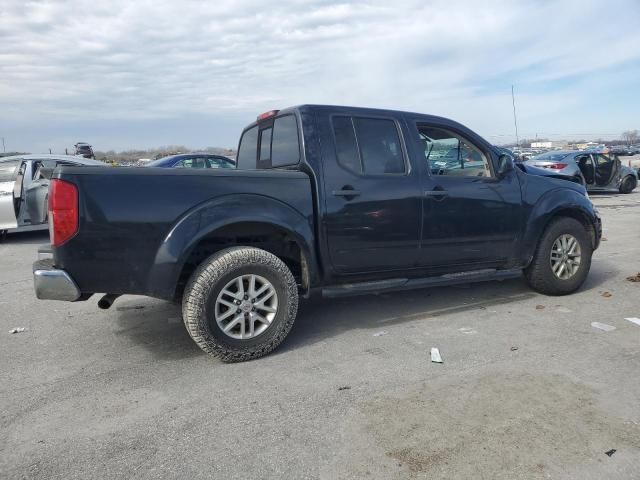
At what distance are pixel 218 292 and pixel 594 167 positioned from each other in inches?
685

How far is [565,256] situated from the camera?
5.45 m

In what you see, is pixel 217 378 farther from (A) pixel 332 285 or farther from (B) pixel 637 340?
(B) pixel 637 340

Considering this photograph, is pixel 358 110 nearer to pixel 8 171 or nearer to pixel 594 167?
pixel 8 171

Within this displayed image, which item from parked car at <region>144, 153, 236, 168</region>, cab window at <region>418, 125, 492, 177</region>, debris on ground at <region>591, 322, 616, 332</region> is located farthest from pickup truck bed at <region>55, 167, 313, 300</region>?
parked car at <region>144, 153, 236, 168</region>

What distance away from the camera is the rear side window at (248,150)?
5391 mm

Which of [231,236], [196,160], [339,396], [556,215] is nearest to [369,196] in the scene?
[231,236]

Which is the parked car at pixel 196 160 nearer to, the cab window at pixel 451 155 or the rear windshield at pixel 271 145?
the rear windshield at pixel 271 145

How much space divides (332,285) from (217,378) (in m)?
1.29

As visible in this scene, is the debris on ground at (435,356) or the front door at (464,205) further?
the front door at (464,205)

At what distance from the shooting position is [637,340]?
13.6 ft

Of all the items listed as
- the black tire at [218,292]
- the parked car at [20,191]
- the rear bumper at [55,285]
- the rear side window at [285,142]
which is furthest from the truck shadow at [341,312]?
the parked car at [20,191]

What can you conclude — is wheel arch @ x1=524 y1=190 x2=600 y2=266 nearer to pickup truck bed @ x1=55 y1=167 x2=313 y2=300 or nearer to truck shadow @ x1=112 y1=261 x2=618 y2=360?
truck shadow @ x1=112 y1=261 x2=618 y2=360

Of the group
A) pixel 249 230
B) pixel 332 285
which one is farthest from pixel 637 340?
pixel 249 230

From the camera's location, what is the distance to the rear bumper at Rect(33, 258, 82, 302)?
354 cm
